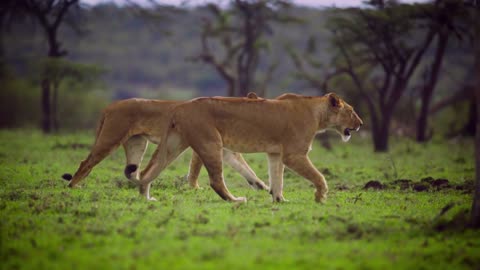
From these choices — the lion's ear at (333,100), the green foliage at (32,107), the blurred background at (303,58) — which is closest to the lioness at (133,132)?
the lion's ear at (333,100)

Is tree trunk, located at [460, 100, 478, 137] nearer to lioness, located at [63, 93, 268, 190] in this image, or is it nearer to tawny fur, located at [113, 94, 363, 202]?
lioness, located at [63, 93, 268, 190]

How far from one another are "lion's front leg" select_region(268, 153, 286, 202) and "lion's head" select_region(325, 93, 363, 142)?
1.00 meters

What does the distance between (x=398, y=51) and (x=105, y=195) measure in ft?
41.8

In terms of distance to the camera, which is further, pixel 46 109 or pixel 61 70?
pixel 46 109

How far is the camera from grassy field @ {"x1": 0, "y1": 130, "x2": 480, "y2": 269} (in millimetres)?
5805

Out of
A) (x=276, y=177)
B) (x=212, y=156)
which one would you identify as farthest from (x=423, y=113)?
(x=212, y=156)

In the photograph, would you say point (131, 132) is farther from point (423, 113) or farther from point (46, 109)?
point (46, 109)

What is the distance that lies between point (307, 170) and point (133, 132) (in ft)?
8.54

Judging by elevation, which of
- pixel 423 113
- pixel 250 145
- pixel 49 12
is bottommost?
pixel 423 113

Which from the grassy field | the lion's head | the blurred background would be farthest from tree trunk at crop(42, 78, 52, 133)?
the lion's head

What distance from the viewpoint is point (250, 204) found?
850 cm

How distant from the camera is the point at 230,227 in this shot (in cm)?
683

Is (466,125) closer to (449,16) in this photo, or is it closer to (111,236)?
(449,16)

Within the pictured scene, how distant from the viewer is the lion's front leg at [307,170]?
28.5 feet
